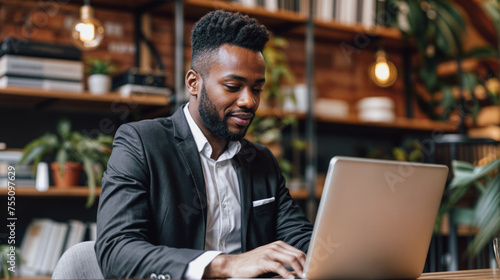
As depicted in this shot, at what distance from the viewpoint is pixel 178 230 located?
142 cm

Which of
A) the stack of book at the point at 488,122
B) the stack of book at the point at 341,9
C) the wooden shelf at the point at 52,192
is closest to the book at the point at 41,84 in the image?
the wooden shelf at the point at 52,192

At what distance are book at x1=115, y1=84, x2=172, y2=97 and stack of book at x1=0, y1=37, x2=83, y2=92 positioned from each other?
195 mm

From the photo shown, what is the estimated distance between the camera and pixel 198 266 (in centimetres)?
112

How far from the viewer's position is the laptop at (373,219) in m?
1.01

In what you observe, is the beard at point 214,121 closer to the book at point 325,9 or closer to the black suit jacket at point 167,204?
the black suit jacket at point 167,204

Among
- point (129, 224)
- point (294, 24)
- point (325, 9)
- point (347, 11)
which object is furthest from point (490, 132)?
point (129, 224)

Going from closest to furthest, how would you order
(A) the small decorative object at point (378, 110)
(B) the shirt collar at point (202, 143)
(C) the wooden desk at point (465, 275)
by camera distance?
(C) the wooden desk at point (465, 275), (B) the shirt collar at point (202, 143), (A) the small decorative object at point (378, 110)

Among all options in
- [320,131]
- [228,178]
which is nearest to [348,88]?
[320,131]

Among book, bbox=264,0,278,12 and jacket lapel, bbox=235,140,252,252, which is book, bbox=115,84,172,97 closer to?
book, bbox=264,0,278,12

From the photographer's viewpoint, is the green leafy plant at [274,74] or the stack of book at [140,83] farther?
the green leafy plant at [274,74]

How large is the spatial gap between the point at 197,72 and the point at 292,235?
1.78 feet

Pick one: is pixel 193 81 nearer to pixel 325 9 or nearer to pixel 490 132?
pixel 325 9

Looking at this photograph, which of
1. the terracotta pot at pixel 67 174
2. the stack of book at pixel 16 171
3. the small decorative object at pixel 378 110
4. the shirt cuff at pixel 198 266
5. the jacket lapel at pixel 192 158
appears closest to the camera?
the shirt cuff at pixel 198 266

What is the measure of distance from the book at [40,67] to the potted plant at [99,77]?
75 millimetres
